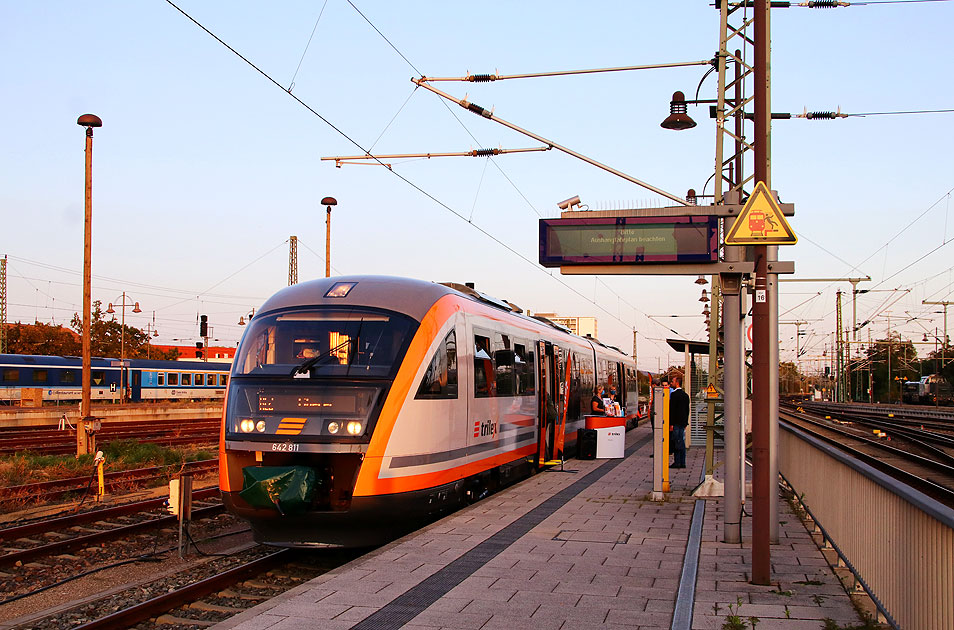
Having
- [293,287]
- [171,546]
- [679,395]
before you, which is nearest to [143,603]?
[171,546]

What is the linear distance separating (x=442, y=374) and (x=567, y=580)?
3786 mm

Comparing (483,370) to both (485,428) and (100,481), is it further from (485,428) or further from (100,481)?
(100,481)

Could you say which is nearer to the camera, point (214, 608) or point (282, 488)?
point (214, 608)

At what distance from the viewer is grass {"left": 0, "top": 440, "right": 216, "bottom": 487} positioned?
16.9 m

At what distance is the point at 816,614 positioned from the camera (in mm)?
6344

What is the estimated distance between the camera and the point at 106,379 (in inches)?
2045

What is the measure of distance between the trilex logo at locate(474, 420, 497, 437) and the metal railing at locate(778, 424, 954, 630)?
4.65 m

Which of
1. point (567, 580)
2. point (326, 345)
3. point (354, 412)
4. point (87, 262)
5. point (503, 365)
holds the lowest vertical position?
point (567, 580)

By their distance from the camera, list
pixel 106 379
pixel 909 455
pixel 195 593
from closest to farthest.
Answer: pixel 195 593 < pixel 909 455 < pixel 106 379

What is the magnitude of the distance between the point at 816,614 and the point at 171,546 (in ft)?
25.2

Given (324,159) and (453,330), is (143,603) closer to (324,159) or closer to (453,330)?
(453,330)

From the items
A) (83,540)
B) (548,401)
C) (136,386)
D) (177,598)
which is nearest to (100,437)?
(548,401)

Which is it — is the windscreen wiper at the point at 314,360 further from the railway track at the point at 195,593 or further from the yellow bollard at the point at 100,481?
the yellow bollard at the point at 100,481

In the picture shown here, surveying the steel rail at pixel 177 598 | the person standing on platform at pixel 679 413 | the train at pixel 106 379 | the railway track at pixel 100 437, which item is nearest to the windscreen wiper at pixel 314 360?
the steel rail at pixel 177 598
